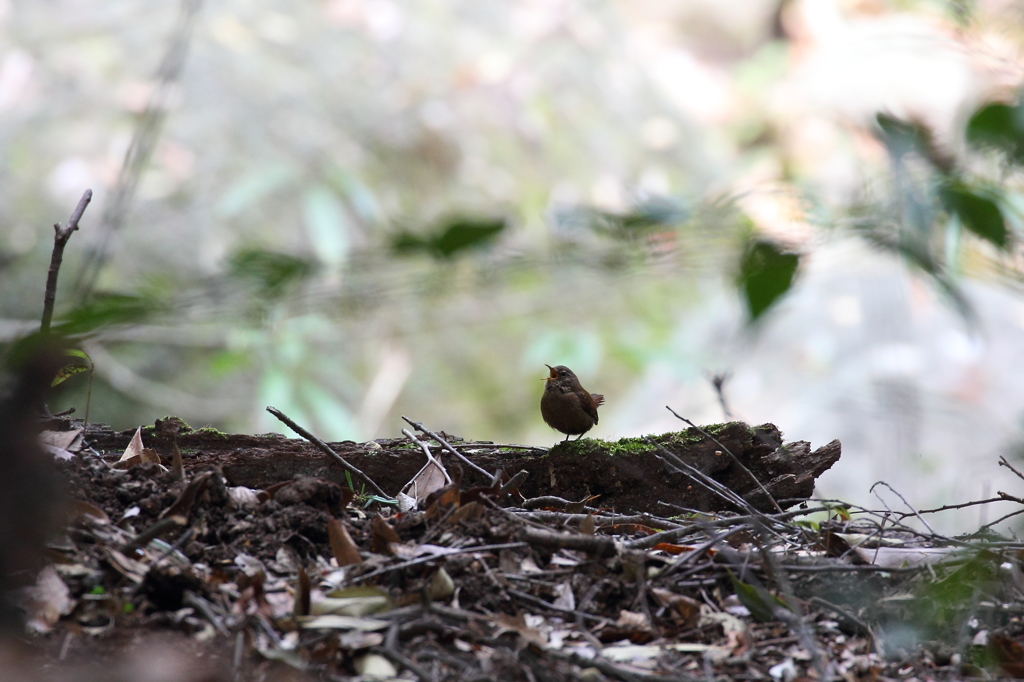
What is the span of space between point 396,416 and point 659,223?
7207mm

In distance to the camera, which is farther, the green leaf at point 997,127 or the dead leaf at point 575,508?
the dead leaf at point 575,508

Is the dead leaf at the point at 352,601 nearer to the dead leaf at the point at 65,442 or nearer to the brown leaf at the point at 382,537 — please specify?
the brown leaf at the point at 382,537

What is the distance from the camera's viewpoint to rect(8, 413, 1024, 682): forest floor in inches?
62.2

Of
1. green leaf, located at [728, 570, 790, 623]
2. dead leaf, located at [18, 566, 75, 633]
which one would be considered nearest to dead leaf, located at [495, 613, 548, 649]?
green leaf, located at [728, 570, 790, 623]

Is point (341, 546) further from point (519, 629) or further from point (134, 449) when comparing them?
point (134, 449)

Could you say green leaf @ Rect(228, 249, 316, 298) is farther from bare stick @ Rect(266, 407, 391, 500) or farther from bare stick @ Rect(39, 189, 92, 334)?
bare stick @ Rect(266, 407, 391, 500)

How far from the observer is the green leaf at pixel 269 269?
1.82ft

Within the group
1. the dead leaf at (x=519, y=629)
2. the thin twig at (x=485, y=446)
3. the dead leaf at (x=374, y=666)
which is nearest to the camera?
the dead leaf at (x=374, y=666)

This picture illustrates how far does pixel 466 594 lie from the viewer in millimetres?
1866

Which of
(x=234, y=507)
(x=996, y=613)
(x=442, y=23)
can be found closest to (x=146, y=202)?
(x=442, y=23)

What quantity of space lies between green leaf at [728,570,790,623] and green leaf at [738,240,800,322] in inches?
57.5

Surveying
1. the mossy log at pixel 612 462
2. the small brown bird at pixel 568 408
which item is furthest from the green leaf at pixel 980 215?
the small brown bird at pixel 568 408

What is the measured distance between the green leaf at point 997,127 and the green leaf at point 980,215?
0.16 feet

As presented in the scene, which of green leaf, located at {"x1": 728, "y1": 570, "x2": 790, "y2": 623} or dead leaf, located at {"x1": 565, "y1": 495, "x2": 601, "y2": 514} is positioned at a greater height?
dead leaf, located at {"x1": 565, "y1": 495, "x2": 601, "y2": 514}
